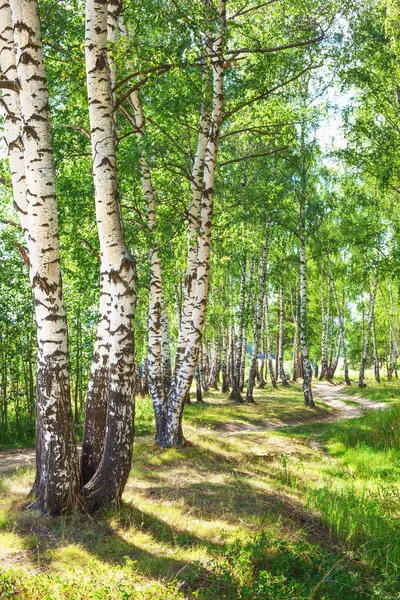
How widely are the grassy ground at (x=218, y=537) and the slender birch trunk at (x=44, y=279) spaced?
525mm

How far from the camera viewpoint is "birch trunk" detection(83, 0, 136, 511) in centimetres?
620

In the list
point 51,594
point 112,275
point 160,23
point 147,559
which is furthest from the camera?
point 112,275

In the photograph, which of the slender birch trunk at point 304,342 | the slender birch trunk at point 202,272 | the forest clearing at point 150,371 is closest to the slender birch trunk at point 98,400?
the forest clearing at point 150,371

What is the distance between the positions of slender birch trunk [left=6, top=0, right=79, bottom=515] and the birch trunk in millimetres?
499

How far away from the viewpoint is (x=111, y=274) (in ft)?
20.7

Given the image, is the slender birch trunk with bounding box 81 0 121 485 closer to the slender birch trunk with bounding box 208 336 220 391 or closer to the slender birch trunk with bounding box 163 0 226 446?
the slender birch trunk with bounding box 163 0 226 446

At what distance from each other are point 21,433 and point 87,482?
28.9 ft

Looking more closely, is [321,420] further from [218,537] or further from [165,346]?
[218,537]

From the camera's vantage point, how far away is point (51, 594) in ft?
13.2

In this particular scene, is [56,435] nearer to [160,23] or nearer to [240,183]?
[160,23]

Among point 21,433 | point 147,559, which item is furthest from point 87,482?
point 21,433

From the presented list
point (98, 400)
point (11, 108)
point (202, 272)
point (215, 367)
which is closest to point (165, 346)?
point (202, 272)

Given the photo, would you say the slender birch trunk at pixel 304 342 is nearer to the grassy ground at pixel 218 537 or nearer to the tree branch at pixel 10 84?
the grassy ground at pixel 218 537

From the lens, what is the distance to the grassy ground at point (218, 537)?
4.36 metres
